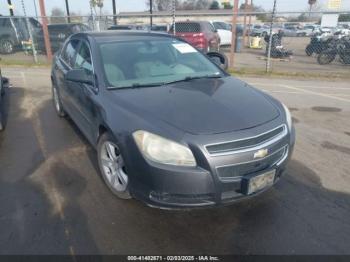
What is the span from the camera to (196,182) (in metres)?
2.44

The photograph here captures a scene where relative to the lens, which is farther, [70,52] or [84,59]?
[70,52]

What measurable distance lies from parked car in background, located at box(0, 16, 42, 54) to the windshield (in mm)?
13868

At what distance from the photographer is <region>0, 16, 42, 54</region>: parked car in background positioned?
15781mm

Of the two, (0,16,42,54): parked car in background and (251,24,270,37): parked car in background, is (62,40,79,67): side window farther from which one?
(251,24,270,37): parked car in background

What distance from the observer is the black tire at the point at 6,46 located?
15.8 m

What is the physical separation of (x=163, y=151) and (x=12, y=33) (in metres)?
16.6

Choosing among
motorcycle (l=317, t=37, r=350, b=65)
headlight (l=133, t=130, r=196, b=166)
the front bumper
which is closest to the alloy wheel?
the front bumper

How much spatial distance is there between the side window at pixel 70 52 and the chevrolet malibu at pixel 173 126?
63 cm

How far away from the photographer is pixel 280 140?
2.81 metres

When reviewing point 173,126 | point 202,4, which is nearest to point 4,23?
point 173,126

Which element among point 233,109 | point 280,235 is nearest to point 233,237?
point 280,235

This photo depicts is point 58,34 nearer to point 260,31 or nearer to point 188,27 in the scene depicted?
point 188,27

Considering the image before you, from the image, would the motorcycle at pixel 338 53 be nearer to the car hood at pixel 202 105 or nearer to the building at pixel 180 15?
the building at pixel 180 15

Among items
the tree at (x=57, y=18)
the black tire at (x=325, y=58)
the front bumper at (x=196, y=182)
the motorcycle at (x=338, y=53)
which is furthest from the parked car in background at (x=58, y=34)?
the front bumper at (x=196, y=182)
